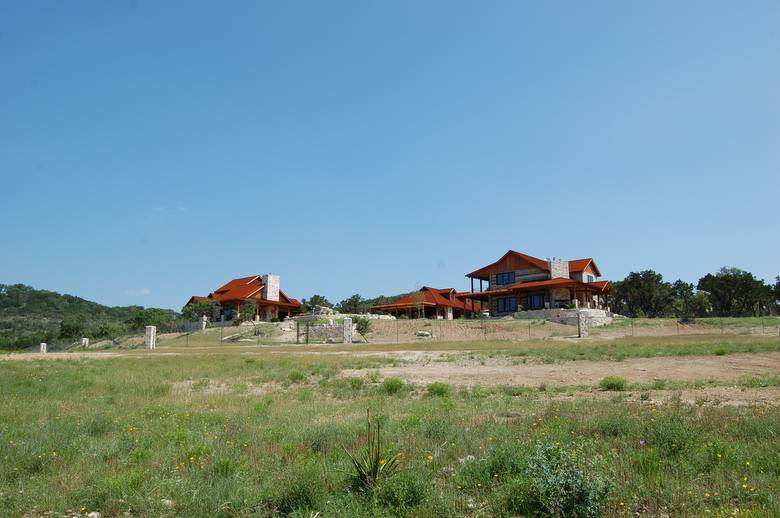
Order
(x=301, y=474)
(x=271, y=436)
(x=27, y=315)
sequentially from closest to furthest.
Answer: (x=301, y=474) < (x=271, y=436) < (x=27, y=315)

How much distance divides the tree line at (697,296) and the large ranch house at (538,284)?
1617 centimetres

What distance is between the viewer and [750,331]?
47438mm

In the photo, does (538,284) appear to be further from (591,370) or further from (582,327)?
(591,370)

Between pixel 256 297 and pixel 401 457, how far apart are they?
76.7m

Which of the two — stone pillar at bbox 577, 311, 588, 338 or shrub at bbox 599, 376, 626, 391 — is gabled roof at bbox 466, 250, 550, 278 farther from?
shrub at bbox 599, 376, 626, 391

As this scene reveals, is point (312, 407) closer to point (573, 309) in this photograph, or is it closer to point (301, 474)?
point (301, 474)

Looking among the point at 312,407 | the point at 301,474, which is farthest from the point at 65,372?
the point at 301,474

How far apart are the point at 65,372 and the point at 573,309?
178 ft

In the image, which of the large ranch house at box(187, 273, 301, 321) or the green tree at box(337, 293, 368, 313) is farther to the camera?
the green tree at box(337, 293, 368, 313)

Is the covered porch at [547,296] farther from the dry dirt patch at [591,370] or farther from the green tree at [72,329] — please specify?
the green tree at [72,329]

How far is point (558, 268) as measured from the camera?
72188 mm

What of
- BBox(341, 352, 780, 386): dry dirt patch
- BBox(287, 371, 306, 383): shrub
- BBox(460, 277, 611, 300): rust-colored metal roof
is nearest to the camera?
BBox(341, 352, 780, 386): dry dirt patch

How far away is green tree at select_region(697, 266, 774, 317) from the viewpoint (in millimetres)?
85750

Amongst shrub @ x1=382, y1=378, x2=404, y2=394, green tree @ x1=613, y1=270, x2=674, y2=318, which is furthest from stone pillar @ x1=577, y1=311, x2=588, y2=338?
green tree @ x1=613, y1=270, x2=674, y2=318
